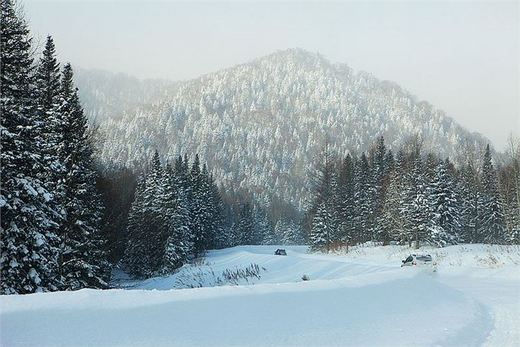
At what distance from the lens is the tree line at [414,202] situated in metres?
48.4

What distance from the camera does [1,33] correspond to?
1684 centimetres

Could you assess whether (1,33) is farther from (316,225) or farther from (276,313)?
(316,225)

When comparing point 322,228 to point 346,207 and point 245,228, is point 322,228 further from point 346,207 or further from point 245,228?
point 245,228

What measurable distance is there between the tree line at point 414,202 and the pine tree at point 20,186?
38.2m

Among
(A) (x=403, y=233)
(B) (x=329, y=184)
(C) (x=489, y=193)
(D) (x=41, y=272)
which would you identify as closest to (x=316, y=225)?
(B) (x=329, y=184)

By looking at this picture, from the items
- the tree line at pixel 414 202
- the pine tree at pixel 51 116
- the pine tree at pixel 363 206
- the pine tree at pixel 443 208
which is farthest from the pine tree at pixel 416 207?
the pine tree at pixel 51 116

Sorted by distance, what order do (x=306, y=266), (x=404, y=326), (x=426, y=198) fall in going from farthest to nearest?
(x=426, y=198), (x=306, y=266), (x=404, y=326)

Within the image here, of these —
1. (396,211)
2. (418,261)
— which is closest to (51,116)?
(418,261)

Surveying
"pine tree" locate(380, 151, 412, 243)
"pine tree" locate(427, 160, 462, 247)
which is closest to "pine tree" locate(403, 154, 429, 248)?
"pine tree" locate(380, 151, 412, 243)

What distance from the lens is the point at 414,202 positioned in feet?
158

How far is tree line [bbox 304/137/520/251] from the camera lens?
48.4 metres

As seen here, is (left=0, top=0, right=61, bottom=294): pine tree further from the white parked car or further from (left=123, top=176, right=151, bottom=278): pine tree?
(left=123, top=176, right=151, bottom=278): pine tree

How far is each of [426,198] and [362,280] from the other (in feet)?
124

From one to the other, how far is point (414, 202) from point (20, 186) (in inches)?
1607
